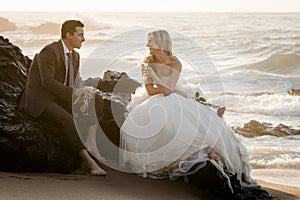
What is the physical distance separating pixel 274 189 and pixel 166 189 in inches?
78.2

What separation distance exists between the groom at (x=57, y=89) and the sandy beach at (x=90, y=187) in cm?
29

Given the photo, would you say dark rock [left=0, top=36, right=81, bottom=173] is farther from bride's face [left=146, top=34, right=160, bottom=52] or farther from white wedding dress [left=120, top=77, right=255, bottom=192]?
bride's face [left=146, top=34, right=160, bottom=52]

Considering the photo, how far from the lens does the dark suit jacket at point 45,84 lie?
6.24 meters

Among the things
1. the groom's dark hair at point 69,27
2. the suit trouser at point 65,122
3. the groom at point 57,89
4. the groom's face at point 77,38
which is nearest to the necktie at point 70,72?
the groom at point 57,89

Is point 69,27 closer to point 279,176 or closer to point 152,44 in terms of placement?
point 152,44

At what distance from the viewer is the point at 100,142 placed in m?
6.71

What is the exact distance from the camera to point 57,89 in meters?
6.25

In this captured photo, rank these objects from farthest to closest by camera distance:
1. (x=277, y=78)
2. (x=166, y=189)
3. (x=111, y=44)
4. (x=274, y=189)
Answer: (x=111, y=44)
(x=277, y=78)
(x=274, y=189)
(x=166, y=189)

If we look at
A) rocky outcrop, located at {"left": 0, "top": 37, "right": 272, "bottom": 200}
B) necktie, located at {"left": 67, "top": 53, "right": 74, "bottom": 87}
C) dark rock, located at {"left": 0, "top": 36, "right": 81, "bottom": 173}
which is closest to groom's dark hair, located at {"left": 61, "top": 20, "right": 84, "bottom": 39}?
necktie, located at {"left": 67, "top": 53, "right": 74, "bottom": 87}

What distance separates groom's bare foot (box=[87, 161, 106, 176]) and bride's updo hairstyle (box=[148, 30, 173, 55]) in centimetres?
159

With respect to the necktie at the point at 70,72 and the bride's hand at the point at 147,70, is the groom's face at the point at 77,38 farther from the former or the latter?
the bride's hand at the point at 147,70

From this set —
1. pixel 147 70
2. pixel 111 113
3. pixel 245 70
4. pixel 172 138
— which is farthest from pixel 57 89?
pixel 245 70

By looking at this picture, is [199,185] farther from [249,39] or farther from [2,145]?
[249,39]

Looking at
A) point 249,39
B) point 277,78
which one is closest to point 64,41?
point 277,78
